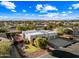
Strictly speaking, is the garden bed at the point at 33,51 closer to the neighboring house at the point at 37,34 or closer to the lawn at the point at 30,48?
the lawn at the point at 30,48

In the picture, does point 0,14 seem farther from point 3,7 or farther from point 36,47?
point 36,47

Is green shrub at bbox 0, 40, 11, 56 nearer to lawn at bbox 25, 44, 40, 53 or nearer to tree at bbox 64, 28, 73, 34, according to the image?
lawn at bbox 25, 44, 40, 53

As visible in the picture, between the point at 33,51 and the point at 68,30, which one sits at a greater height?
the point at 68,30

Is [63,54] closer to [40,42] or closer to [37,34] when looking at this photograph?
[40,42]

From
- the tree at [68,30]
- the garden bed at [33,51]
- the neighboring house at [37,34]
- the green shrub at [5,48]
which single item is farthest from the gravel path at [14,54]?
the tree at [68,30]

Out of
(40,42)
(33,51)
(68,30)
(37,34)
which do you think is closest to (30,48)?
(33,51)

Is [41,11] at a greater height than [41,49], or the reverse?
[41,11]

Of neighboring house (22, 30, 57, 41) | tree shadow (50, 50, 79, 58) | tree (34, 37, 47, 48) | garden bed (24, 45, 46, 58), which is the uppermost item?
neighboring house (22, 30, 57, 41)

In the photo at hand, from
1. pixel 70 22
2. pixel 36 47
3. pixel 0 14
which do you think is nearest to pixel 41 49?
pixel 36 47

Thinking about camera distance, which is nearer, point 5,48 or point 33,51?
point 5,48

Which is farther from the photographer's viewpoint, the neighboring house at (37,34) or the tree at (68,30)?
the tree at (68,30)

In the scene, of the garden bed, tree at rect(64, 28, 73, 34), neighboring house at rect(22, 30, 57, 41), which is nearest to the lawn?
the garden bed
